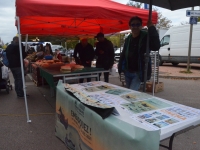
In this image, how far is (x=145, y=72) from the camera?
10.1ft

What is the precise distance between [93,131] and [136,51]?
5.19 feet

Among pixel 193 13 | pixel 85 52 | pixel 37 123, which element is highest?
pixel 193 13

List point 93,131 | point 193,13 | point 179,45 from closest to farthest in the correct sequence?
point 93,131
point 193,13
point 179,45

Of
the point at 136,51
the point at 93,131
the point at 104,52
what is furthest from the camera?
the point at 104,52

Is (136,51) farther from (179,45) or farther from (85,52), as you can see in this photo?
(179,45)

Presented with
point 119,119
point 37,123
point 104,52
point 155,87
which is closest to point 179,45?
point 155,87

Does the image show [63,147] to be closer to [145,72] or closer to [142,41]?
[145,72]

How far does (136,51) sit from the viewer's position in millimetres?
3135

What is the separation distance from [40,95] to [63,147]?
142 inches

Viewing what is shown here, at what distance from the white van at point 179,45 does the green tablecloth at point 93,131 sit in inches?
427

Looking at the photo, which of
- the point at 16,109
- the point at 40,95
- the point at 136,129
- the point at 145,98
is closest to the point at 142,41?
the point at 145,98

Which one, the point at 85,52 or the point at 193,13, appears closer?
the point at 85,52

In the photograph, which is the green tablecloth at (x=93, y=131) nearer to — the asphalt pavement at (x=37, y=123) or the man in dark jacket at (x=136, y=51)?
the asphalt pavement at (x=37, y=123)

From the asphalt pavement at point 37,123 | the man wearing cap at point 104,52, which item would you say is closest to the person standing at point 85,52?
the man wearing cap at point 104,52
